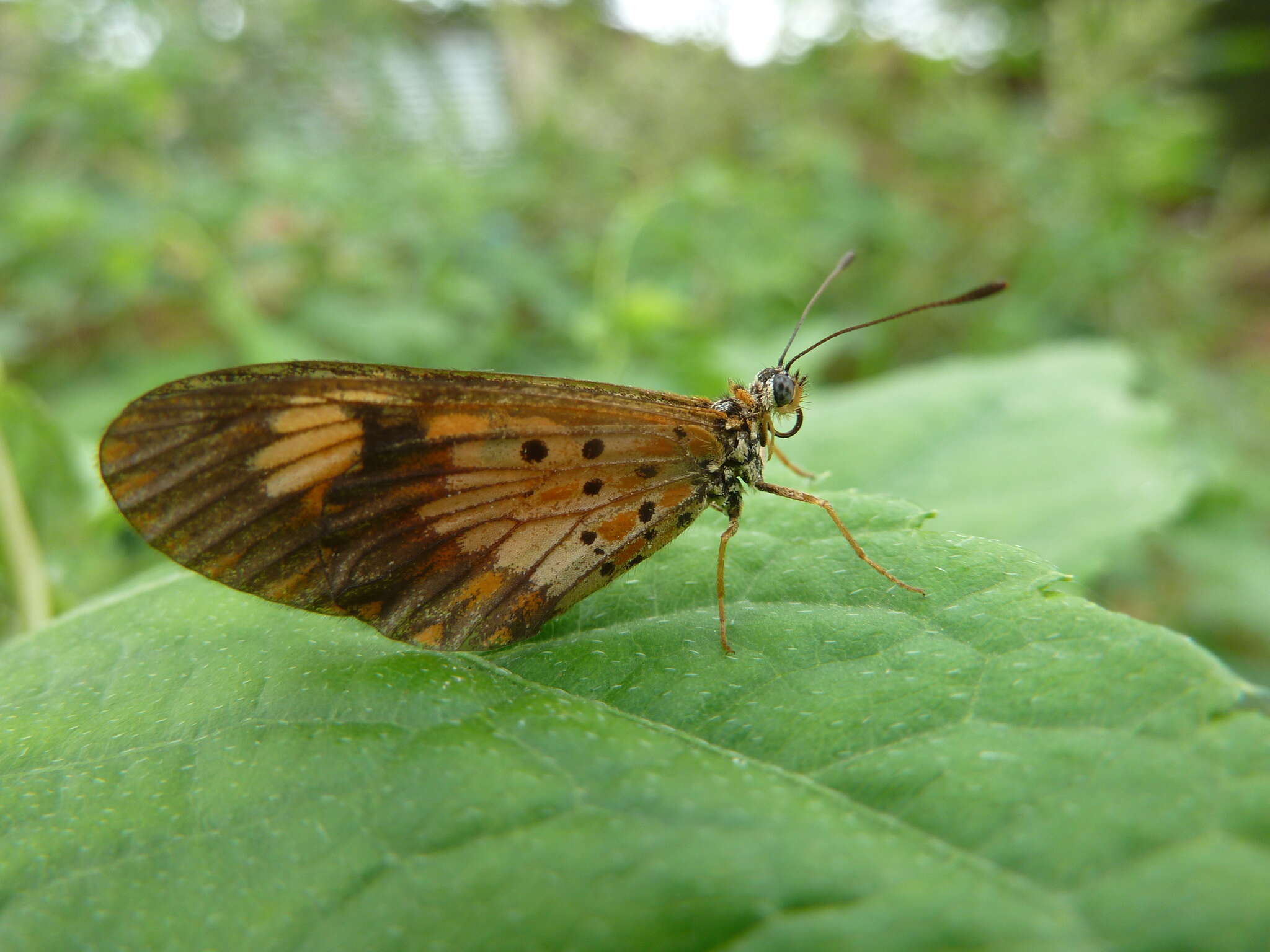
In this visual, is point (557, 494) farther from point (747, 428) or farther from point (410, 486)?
point (747, 428)

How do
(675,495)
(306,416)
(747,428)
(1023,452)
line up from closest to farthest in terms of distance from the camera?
1. (306,416)
2. (675,495)
3. (747,428)
4. (1023,452)

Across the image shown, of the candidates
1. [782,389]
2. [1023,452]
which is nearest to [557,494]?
[782,389]

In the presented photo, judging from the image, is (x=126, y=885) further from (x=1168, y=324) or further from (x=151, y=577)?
(x=1168, y=324)

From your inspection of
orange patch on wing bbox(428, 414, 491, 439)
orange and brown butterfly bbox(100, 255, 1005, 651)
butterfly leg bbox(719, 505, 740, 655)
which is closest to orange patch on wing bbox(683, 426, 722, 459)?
orange and brown butterfly bbox(100, 255, 1005, 651)

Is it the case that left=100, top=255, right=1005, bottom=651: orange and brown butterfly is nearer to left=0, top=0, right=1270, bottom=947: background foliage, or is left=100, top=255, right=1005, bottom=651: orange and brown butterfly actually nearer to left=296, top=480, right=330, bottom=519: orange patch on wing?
left=296, top=480, right=330, bottom=519: orange patch on wing

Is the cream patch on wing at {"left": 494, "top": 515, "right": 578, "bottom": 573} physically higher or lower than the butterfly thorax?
lower

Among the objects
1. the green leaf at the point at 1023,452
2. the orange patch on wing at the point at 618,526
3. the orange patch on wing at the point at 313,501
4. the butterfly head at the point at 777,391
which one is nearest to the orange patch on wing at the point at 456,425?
the orange patch on wing at the point at 313,501
